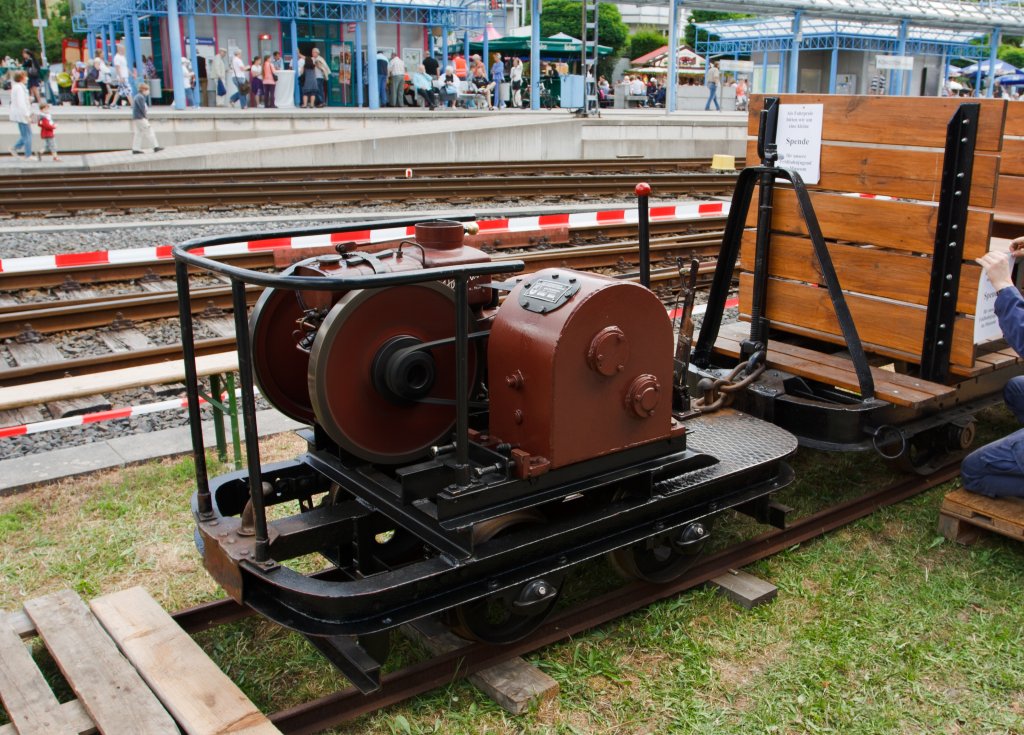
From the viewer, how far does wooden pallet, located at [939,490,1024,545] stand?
4.63 m

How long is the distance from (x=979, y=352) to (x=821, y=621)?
2051 mm

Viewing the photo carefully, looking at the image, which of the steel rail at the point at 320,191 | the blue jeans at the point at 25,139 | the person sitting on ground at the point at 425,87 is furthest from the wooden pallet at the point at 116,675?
the person sitting on ground at the point at 425,87

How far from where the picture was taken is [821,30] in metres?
40.8

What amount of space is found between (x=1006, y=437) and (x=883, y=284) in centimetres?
99

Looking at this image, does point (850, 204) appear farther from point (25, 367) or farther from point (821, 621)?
point (25, 367)

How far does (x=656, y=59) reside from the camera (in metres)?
57.6

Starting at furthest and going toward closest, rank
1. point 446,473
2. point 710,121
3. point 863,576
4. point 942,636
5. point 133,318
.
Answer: point 710,121
point 133,318
point 863,576
point 942,636
point 446,473

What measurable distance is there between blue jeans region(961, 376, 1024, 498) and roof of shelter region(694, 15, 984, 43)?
38.3 m

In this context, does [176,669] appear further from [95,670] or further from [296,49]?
[296,49]

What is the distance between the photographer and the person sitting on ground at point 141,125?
19.2 metres

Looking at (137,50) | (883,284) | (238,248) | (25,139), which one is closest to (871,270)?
(883,284)

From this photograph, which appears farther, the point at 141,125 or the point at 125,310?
the point at 141,125

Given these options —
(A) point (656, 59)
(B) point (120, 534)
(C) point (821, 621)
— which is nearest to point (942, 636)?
(C) point (821, 621)

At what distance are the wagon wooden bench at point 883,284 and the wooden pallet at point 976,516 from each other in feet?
1.19
